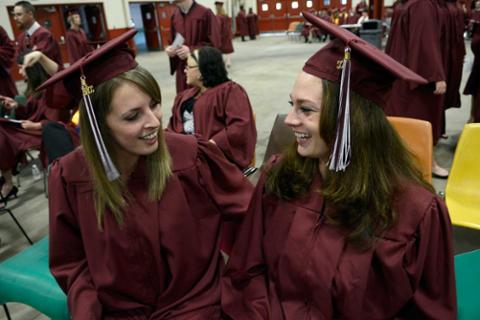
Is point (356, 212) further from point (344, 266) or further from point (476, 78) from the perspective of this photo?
point (476, 78)

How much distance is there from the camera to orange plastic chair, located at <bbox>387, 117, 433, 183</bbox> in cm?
210

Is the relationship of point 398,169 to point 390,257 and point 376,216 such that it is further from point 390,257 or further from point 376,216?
point 390,257

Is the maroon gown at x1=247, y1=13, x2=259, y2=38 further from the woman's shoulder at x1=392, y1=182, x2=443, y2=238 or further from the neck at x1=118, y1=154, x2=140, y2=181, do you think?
the woman's shoulder at x1=392, y1=182, x2=443, y2=238

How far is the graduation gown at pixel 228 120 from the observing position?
2.90m

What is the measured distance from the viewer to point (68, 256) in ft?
4.82

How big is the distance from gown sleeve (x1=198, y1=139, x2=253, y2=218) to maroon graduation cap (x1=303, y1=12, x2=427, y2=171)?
521 millimetres

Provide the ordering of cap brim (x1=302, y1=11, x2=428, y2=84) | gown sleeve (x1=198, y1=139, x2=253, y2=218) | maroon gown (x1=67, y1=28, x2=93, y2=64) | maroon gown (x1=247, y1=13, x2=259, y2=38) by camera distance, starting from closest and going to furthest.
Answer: cap brim (x1=302, y1=11, x2=428, y2=84) → gown sleeve (x1=198, y1=139, x2=253, y2=218) → maroon gown (x1=67, y1=28, x2=93, y2=64) → maroon gown (x1=247, y1=13, x2=259, y2=38)

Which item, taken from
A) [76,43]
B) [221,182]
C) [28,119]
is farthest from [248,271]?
[76,43]

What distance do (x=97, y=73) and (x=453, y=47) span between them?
3.26 metres

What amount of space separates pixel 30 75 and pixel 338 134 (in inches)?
125

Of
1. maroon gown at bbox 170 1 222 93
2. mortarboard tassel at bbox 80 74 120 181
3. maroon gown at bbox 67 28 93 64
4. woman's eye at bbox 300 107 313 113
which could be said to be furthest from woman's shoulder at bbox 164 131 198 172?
maroon gown at bbox 67 28 93 64

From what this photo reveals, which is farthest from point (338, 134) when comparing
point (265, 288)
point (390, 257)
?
point (265, 288)

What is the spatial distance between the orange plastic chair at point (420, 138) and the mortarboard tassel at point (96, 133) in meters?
1.52

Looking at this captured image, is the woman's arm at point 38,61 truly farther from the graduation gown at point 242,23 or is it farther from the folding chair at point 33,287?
the graduation gown at point 242,23
